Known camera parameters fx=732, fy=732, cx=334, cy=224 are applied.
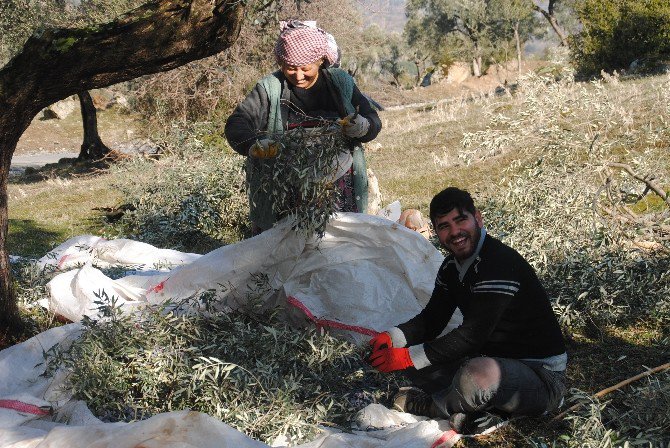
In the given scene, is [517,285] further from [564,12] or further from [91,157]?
[564,12]

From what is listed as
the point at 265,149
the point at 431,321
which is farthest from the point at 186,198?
the point at 431,321

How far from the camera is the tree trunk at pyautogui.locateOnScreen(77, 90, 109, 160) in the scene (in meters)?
19.9

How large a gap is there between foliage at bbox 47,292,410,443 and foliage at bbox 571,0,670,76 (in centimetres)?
1914

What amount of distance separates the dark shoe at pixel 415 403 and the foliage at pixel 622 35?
1911cm

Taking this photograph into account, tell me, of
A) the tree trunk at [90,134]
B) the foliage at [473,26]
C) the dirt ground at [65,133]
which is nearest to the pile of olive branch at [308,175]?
the tree trunk at [90,134]

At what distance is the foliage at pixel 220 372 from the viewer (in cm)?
323

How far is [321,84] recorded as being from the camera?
4582mm

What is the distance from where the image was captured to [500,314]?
3.18m

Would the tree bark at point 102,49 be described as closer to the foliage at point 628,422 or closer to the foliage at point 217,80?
the foliage at point 628,422

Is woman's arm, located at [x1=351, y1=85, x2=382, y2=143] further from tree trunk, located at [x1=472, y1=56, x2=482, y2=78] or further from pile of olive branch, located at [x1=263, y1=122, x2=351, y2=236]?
tree trunk, located at [x1=472, y1=56, x2=482, y2=78]

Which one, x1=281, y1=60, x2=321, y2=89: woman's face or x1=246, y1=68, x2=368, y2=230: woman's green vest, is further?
x1=281, y1=60, x2=321, y2=89: woman's face

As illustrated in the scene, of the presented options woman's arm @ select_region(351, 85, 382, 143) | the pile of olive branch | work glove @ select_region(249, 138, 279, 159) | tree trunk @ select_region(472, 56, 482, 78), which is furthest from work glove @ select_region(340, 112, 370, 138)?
tree trunk @ select_region(472, 56, 482, 78)

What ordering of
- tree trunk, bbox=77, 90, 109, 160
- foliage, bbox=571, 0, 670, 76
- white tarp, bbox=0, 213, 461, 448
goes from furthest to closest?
foliage, bbox=571, 0, 670, 76
tree trunk, bbox=77, 90, 109, 160
white tarp, bbox=0, 213, 461, 448

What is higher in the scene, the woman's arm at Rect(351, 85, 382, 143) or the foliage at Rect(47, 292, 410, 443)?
the woman's arm at Rect(351, 85, 382, 143)
